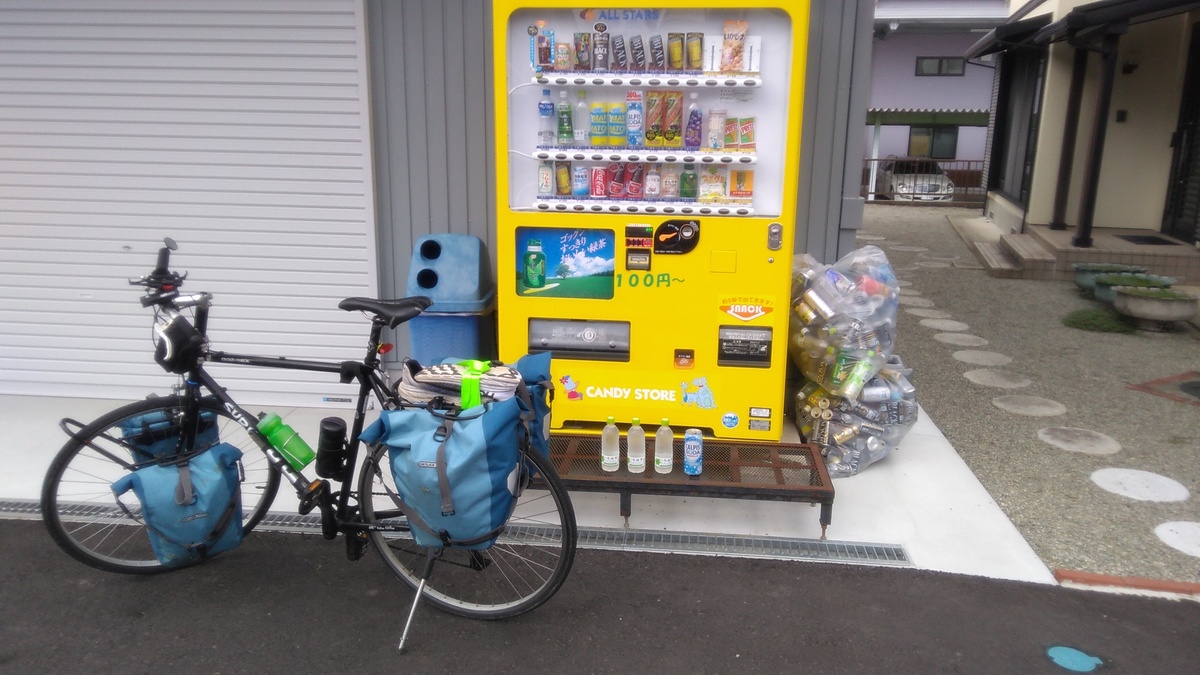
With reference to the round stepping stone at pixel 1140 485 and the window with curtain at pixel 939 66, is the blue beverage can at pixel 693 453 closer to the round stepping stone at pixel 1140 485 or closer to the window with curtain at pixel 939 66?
the round stepping stone at pixel 1140 485

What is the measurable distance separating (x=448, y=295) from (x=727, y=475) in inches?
73.1

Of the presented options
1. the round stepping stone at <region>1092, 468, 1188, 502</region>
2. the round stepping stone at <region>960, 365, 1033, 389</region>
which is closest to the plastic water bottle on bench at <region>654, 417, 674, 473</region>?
the round stepping stone at <region>1092, 468, 1188, 502</region>

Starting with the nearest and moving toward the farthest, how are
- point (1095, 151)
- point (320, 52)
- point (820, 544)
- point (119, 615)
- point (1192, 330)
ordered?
point (119, 615) → point (820, 544) → point (320, 52) → point (1192, 330) → point (1095, 151)

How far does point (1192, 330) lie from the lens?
7.90m

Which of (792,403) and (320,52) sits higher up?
(320,52)

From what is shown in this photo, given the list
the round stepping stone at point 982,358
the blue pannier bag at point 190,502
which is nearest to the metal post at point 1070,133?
the round stepping stone at point 982,358

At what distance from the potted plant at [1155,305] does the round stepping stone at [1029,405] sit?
2.48m

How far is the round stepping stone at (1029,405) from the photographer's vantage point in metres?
5.81

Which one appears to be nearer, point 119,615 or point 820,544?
point 119,615

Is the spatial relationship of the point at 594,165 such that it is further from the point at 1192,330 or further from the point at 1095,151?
the point at 1095,151

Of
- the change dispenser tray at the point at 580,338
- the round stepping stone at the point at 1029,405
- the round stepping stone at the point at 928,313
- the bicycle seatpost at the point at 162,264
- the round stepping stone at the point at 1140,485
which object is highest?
the bicycle seatpost at the point at 162,264

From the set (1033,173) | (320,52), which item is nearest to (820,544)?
(320,52)

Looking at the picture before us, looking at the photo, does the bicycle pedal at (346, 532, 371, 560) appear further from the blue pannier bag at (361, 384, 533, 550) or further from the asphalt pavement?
the blue pannier bag at (361, 384, 533, 550)

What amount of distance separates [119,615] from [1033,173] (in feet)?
38.9
